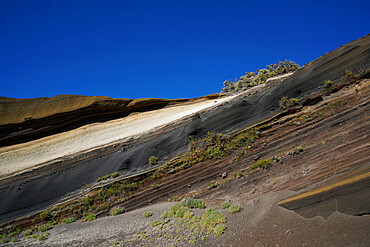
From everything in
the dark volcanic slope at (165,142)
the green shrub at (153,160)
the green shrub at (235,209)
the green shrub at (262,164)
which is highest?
the dark volcanic slope at (165,142)

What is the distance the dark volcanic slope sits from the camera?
49.6ft

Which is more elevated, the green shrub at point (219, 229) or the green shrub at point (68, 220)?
the green shrub at point (68, 220)

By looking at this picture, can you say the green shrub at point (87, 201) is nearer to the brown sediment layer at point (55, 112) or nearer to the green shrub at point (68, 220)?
the green shrub at point (68, 220)

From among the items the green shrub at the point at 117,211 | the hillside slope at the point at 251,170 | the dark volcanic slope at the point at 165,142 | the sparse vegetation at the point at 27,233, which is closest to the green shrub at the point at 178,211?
the hillside slope at the point at 251,170

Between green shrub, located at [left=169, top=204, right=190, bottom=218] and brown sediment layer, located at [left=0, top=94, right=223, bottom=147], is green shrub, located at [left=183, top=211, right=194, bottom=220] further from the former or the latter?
brown sediment layer, located at [left=0, top=94, right=223, bottom=147]

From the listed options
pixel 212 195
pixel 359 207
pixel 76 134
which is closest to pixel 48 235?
pixel 212 195

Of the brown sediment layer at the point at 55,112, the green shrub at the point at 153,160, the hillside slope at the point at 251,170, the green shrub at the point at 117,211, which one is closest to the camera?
the hillside slope at the point at 251,170

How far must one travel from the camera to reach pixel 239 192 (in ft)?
38.8

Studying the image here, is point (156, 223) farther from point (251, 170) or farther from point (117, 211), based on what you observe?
point (251, 170)

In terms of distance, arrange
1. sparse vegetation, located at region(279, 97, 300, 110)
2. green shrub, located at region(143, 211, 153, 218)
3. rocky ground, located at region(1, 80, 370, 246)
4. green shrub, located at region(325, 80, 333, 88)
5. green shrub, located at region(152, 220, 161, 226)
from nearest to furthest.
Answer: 1. rocky ground, located at region(1, 80, 370, 246)
2. green shrub, located at region(152, 220, 161, 226)
3. green shrub, located at region(143, 211, 153, 218)
4. green shrub, located at region(325, 80, 333, 88)
5. sparse vegetation, located at region(279, 97, 300, 110)

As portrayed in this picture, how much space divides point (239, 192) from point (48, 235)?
12.4m

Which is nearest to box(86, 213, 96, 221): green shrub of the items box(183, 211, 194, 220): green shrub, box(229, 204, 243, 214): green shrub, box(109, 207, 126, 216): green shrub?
box(109, 207, 126, 216): green shrub

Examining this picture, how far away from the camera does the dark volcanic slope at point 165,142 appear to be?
49.6 ft

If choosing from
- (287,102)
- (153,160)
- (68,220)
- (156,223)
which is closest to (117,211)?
(68,220)
